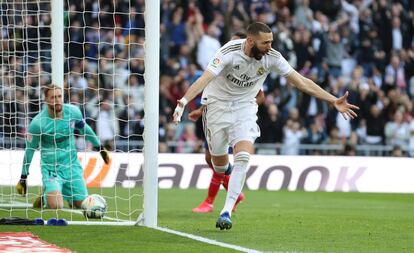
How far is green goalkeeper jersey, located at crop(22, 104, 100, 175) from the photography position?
1470cm

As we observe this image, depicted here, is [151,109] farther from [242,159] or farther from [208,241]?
[208,241]

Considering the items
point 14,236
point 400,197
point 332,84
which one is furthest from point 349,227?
point 332,84

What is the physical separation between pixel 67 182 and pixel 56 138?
0.72m

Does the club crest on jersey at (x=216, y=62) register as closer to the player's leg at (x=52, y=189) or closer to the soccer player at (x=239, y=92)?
the soccer player at (x=239, y=92)

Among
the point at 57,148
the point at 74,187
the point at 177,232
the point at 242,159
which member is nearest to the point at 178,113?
the point at 242,159

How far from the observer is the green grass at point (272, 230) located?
994cm

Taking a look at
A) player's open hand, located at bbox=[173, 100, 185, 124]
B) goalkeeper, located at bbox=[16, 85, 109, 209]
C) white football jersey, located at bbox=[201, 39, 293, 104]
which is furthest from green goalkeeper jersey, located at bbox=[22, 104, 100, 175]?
player's open hand, located at bbox=[173, 100, 185, 124]

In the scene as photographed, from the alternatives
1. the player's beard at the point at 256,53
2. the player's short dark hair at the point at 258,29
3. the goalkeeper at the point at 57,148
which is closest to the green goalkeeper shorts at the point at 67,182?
the goalkeeper at the point at 57,148

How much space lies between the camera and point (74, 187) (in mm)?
15367

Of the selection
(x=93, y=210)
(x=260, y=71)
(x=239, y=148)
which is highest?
(x=260, y=71)

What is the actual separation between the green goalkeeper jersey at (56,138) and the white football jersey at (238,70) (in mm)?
2762

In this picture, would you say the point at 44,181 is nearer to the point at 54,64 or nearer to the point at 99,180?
the point at 54,64

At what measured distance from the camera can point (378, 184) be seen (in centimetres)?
2203

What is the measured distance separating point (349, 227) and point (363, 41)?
14.8 m
